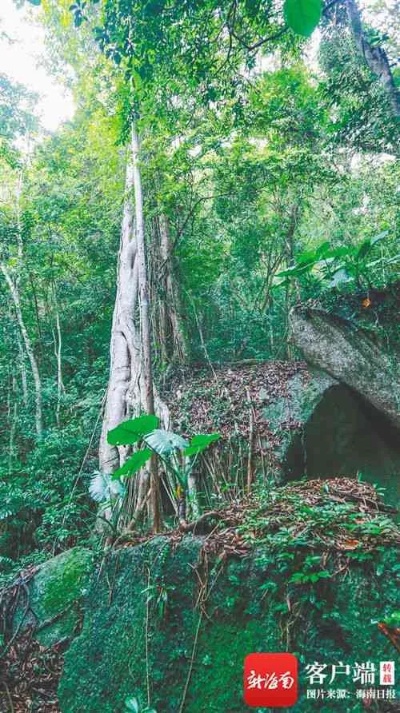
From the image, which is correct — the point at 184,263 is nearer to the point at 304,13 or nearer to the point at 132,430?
the point at 132,430

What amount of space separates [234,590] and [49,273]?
7529mm

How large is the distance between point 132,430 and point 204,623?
49.3 inches

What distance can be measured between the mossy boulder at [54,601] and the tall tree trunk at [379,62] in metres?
5.68

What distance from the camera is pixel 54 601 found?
381 centimetres

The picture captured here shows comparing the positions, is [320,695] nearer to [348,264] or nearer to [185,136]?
[348,264]

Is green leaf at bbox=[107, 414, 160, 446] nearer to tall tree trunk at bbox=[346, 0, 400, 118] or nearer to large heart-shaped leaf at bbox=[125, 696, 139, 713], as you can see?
large heart-shaped leaf at bbox=[125, 696, 139, 713]

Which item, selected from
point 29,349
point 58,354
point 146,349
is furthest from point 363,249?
point 58,354

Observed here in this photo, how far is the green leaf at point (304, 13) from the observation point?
712mm

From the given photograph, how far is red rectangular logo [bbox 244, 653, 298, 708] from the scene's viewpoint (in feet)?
6.06

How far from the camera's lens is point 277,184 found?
7062 millimetres

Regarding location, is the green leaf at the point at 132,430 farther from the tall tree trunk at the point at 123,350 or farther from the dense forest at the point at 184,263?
the tall tree trunk at the point at 123,350

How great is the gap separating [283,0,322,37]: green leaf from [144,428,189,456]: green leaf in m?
2.50

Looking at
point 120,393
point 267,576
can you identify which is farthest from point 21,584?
point 267,576

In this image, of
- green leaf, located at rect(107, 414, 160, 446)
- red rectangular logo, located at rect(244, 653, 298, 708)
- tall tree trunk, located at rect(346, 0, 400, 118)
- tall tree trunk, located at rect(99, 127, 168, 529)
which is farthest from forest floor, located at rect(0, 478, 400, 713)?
tall tree trunk, located at rect(346, 0, 400, 118)
